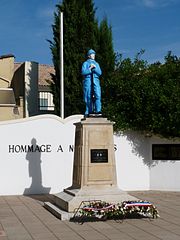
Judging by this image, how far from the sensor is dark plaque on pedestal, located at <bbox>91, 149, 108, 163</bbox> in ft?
37.4

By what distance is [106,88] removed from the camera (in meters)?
17.6

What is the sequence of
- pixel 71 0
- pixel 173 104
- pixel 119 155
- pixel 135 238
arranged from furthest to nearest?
pixel 71 0
pixel 119 155
pixel 173 104
pixel 135 238

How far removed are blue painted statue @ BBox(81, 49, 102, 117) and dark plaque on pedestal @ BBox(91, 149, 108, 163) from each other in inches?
46.5

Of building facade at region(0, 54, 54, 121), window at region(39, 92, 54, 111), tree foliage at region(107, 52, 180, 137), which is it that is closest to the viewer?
tree foliage at region(107, 52, 180, 137)

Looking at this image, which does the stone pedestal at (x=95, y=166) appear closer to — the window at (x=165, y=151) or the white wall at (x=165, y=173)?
the white wall at (x=165, y=173)

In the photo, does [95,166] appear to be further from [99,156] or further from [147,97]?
[147,97]

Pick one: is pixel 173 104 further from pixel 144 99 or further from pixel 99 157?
pixel 99 157

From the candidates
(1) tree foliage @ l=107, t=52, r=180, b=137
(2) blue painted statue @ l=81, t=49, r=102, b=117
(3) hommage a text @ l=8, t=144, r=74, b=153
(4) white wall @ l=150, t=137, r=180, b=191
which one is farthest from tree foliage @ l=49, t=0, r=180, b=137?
(2) blue painted statue @ l=81, t=49, r=102, b=117

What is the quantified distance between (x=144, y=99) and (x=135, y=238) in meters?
8.58

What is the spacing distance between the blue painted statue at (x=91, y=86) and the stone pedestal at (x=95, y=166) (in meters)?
0.61

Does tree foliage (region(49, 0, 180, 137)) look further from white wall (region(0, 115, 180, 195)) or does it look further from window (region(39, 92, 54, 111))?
window (region(39, 92, 54, 111))

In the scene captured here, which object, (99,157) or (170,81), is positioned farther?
(170,81)

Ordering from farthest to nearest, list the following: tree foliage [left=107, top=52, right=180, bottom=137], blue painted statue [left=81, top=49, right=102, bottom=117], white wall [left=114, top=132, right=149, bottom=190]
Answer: white wall [left=114, top=132, right=149, bottom=190]
tree foliage [left=107, top=52, right=180, bottom=137]
blue painted statue [left=81, top=49, right=102, bottom=117]

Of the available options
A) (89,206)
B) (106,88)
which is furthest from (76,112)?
(89,206)
